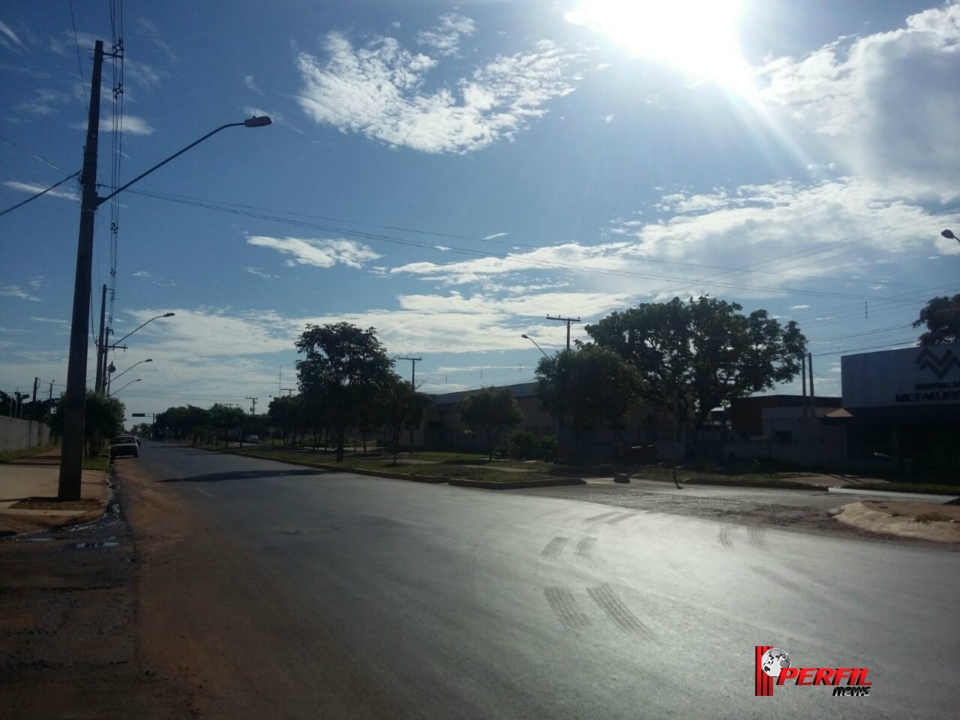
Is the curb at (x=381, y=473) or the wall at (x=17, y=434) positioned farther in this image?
the wall at (x=17, y=434)

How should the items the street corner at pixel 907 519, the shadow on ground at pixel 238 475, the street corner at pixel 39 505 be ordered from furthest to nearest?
the shadow on ground at pixel 238 475, the street corner at pixel 39 505, the street corner at pixel 907 519

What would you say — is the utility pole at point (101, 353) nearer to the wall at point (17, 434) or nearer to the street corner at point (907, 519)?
the wall at point (17, 434)

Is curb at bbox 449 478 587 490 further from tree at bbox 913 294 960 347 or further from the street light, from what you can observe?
tree at bbox 913 294 960 347

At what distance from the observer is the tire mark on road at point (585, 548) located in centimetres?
1247

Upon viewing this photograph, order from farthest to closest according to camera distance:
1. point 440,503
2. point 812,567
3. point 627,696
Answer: point 440,503, point 812,567, point 627,696

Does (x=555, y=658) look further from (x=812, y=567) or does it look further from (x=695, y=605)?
(x=812, y=567)

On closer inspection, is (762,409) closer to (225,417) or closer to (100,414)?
(100,414)

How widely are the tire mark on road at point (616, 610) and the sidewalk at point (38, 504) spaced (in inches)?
430

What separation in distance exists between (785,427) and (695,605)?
53.4m

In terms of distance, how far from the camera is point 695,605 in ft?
29.9

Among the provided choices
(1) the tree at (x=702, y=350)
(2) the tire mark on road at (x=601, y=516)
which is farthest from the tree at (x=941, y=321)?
(2) the tire mark on road at (x=601, y=516)

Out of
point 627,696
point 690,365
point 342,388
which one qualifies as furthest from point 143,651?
point 690,365

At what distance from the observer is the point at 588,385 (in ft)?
148

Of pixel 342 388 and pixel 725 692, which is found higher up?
pixel 342 388
